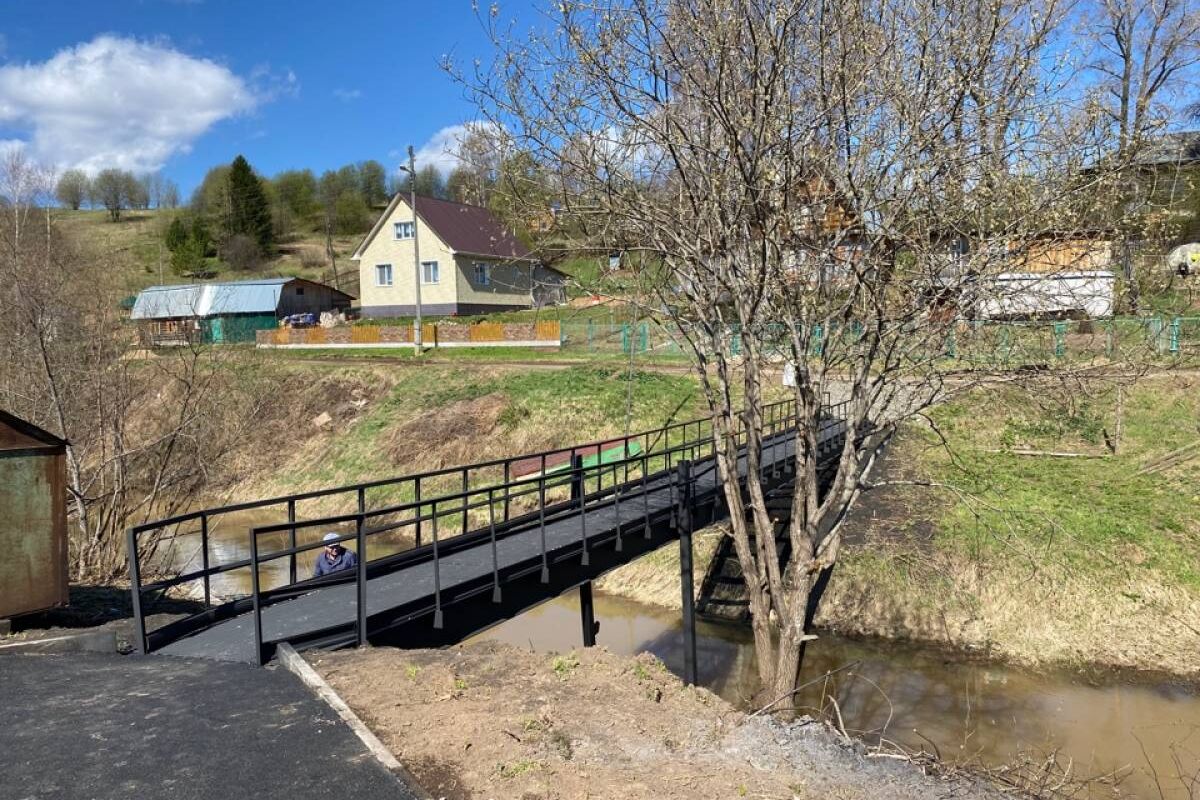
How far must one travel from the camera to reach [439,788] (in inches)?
176

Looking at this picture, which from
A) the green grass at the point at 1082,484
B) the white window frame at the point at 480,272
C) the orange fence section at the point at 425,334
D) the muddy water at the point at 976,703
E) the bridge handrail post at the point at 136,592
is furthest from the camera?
the white window frame at the point at 480,272

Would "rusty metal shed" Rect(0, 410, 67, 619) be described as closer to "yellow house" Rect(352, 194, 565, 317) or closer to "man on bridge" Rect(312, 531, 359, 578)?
"man on bridge" Rect(312, 531, 359, 578)

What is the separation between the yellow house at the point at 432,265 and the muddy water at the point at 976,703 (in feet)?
114

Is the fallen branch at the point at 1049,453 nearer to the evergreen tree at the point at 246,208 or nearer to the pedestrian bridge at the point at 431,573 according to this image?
the pedestrian bridge at the point at 431,573

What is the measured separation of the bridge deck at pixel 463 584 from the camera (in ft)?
23.0

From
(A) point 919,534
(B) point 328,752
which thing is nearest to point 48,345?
(B) point 328,752

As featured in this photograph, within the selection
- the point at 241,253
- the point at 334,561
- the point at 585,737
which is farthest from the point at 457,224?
the point at 585,737

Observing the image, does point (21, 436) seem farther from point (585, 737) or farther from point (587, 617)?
point (587, 617)

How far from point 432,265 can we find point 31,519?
4143 centimetres

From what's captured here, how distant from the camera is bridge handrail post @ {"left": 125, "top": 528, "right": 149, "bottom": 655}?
21.1 feet

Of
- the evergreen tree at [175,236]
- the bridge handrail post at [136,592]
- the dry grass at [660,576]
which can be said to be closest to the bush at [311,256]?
the evergreen tree at [175,236]

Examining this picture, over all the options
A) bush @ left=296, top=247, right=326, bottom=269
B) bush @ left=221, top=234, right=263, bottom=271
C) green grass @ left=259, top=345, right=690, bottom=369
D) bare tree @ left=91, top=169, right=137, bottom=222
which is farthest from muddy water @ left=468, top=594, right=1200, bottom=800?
bare tree @ left=91, top=169, right=137, bottom=222

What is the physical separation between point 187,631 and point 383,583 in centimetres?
183

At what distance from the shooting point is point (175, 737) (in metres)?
5.04
